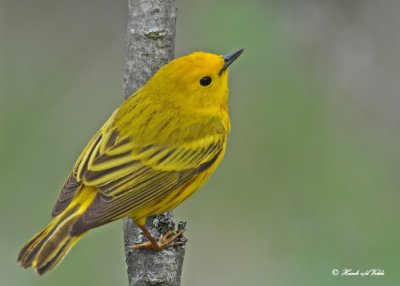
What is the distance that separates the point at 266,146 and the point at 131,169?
2.21 metres

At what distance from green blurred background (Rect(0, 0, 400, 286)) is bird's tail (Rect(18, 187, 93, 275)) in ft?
5.36

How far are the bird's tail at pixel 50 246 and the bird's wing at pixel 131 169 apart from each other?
8 centimetres

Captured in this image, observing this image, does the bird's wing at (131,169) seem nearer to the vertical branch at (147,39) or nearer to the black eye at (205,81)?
the black eye at (205,81)

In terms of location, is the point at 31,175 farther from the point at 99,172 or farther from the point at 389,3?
the point at 389,3

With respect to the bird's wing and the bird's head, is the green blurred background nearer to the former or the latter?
the bird's head

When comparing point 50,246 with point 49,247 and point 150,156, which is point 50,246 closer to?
point 49,247

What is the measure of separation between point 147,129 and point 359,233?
6.74ft

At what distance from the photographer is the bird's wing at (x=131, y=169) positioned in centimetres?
523

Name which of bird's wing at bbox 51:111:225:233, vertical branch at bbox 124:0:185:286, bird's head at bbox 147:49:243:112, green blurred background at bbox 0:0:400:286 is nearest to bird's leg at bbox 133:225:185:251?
bird's wing at bbox 51:111:225:233

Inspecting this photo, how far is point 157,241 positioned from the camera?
5531 mm

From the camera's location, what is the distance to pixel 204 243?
7.59 m

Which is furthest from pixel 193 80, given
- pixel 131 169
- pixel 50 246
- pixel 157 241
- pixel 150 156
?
pixel 50 246

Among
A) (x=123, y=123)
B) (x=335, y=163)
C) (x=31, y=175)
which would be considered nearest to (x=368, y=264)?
(x=335, y=163)

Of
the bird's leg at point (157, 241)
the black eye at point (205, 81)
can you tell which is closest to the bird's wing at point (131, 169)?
the bird's leg at point (157, 241)
